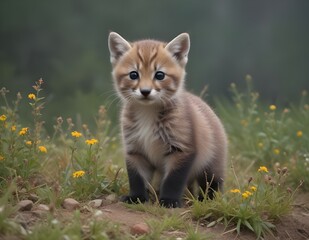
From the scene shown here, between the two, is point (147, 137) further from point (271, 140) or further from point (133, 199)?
point (271, 140)

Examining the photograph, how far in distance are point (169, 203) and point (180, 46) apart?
1.55m

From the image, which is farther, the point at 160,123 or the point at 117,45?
the point at 117,45

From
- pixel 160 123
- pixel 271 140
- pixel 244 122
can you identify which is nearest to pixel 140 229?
pixel 160 123

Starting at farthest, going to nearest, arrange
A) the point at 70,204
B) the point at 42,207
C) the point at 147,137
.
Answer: the point at 147,137 < the point at 70,204 < the point at 42,207

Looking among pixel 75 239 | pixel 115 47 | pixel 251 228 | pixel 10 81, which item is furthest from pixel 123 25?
pixel 75 239

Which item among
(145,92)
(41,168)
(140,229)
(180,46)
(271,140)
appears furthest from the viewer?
(271,140)

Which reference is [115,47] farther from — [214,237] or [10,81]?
[10,81]

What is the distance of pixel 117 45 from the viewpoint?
5.10m

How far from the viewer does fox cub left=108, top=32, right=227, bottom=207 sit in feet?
15.3

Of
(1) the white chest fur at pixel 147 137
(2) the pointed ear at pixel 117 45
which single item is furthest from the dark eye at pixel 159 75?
(2) the pointed ear at pixel 117 45

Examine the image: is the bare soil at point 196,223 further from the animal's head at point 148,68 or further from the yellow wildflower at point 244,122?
the yellow wildflower at point 244,122

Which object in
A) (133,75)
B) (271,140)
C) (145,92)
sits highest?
(133,75)

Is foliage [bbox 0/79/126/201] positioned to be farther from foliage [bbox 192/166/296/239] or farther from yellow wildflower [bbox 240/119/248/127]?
yellow wildflower [bbox 240/119/248/127]

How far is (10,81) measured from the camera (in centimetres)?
973
